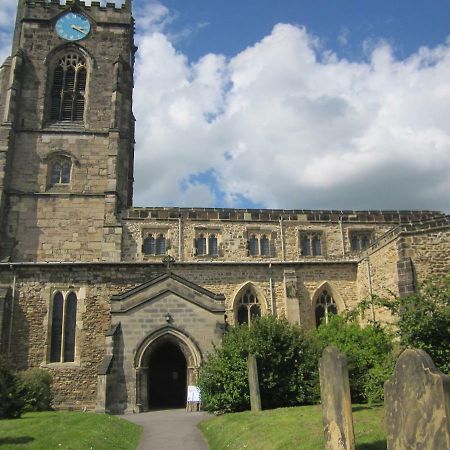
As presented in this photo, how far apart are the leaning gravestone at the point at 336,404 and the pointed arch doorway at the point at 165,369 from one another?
14.3 metres

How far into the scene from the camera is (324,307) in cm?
2941

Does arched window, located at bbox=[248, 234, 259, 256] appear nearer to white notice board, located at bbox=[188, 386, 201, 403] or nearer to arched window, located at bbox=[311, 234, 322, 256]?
arched window, located at bbox=[311, 234, 322, 256]

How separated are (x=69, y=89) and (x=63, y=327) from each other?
61.7 feet

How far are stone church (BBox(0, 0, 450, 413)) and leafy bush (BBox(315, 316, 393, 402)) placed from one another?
248 centimetres

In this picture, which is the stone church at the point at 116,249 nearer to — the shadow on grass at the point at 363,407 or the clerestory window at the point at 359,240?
the clerestory window at the point at 359,240

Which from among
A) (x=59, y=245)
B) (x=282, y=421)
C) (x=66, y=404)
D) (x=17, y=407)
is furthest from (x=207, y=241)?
(x=282, y=421)

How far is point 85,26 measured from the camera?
38.7m

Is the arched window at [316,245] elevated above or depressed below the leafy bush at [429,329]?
above

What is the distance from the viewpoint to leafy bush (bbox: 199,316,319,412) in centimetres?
1855

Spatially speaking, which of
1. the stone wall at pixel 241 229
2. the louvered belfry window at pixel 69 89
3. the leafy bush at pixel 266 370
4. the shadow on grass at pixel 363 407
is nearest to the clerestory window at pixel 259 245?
the stone wall at pixel 241 229

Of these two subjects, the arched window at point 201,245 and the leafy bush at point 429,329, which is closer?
the leafy bush at point 429,329

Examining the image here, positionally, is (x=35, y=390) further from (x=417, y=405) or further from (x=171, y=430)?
(x=417, y=405)

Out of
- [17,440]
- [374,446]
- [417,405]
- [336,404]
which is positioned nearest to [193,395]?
[17,440]

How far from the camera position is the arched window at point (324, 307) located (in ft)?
96.1
